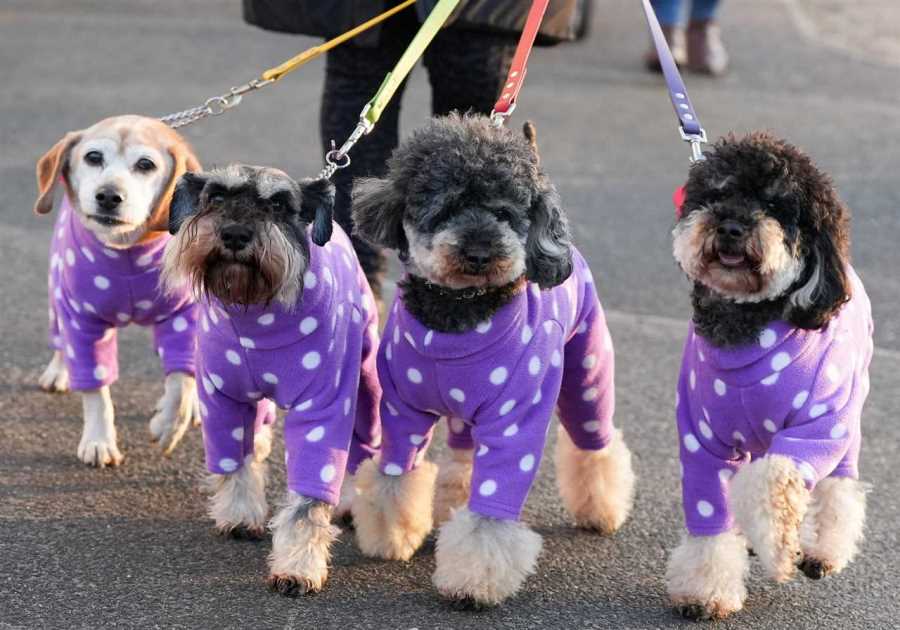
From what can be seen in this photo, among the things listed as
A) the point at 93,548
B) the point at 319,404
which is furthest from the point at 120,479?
the point at 319,404

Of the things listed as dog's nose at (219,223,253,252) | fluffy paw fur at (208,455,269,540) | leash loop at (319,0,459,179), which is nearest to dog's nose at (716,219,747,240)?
leash loop at (319,0,459,179)

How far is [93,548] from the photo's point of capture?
3869 millimetres

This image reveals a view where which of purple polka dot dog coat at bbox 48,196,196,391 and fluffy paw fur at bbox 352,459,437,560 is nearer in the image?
fluffy paw fur at bbox 352,459,437,560

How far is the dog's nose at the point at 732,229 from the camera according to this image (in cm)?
333

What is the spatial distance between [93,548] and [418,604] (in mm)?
1026

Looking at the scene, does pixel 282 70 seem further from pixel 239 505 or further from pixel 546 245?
pixel 239 505

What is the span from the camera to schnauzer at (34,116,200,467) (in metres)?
4.27

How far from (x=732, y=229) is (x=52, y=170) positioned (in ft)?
7.87

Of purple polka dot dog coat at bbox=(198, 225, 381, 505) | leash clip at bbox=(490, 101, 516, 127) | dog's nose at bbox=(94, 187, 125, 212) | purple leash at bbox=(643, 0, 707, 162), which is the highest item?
purple leash at bbox=(643, 0, 707, 162)

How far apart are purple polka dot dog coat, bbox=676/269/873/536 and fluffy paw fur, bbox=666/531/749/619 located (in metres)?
0.05

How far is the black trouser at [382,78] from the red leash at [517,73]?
20.0 inches

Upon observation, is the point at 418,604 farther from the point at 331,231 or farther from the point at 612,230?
the point at 612,230

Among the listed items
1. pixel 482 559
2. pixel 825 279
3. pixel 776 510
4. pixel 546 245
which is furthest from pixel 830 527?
pixel 546 245

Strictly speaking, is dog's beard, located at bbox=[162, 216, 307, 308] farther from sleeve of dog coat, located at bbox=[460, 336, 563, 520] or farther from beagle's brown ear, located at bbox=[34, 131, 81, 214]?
beagle's brown ear, located at bbox=[34, 131, 81, 214]
